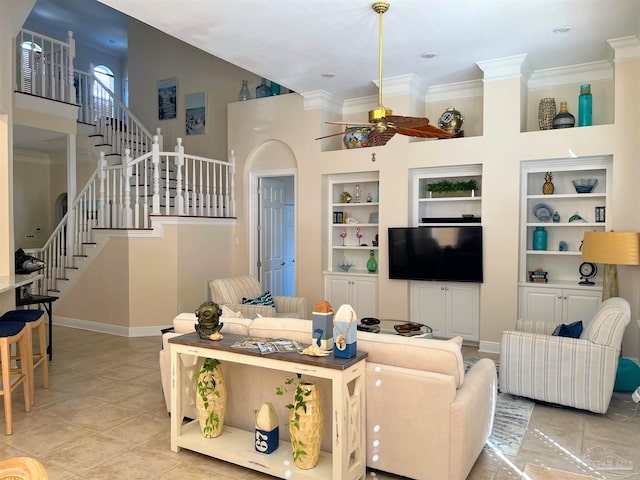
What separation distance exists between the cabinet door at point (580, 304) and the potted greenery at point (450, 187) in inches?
66.4

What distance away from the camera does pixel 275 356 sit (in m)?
2.78

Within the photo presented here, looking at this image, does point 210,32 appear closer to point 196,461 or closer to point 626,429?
point 196,461

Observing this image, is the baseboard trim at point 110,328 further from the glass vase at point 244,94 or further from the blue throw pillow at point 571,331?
the blue throw pillow at point 571,331

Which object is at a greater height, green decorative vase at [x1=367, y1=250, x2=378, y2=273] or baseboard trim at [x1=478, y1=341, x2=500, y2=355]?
green decorative vase at [x1=367, y1=250, x2=378, y2=273]

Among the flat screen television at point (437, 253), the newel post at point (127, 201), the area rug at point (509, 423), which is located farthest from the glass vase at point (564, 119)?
the newel post at point (127, 201)

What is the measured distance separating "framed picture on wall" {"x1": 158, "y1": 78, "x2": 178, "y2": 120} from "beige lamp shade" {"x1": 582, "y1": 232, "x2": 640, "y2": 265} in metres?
7.79

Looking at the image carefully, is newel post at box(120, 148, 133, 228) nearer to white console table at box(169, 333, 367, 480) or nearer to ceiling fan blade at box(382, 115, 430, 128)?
white console table at box(169, 333, 367, 480)

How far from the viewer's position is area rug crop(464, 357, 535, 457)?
3320mm

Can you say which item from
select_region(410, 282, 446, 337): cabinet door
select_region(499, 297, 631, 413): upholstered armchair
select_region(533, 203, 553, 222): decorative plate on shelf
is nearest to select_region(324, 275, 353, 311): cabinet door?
select_region(410, 282, 446, 337): cabinet door

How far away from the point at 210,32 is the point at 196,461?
3.89 m

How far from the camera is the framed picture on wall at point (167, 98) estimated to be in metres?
9.49

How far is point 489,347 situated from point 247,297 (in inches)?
119

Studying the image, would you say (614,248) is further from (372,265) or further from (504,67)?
(372,265)

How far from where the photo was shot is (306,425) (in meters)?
2.78
